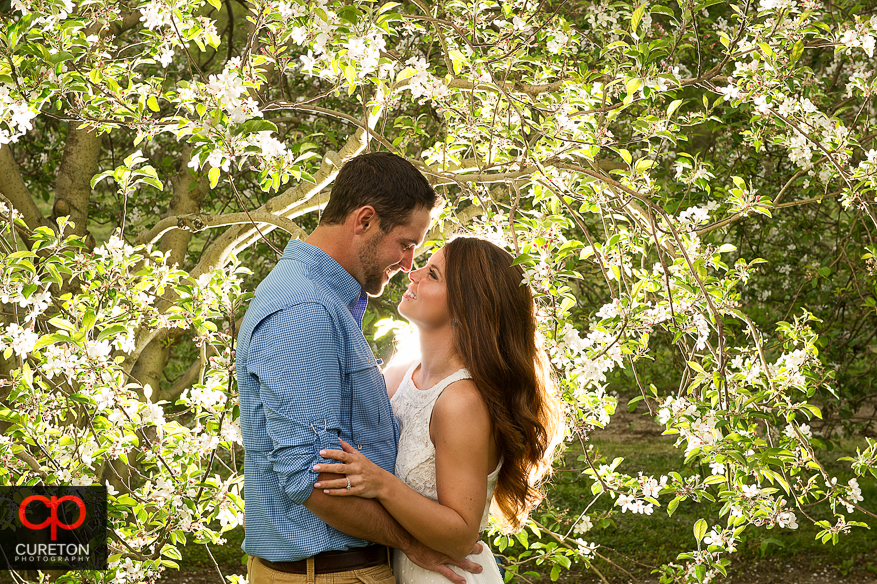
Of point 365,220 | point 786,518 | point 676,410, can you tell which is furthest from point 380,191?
point 786,518

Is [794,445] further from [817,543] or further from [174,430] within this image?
[817,543]

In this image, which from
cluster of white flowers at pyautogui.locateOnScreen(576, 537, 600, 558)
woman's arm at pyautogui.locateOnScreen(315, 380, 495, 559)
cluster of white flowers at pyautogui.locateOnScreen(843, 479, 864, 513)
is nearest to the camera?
woman's arm at pyautogui.locateOnScreen(315, 380, 495, 559)

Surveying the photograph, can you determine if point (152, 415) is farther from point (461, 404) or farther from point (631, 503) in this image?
point (631, 503)

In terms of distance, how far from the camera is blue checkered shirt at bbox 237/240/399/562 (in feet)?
4.90

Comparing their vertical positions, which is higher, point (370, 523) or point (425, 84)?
point (425, 84)

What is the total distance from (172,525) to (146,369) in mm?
1702

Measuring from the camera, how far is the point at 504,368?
1918 millimetres

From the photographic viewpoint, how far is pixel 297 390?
1494 millimetres

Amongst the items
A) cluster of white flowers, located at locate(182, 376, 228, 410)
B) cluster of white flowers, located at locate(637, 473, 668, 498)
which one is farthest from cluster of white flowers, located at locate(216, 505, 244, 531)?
cluster of white flowers, located at locate(637, 473, 668, 498)

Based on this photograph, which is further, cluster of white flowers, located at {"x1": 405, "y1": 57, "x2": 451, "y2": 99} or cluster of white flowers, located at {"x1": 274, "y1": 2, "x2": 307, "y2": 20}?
cluster of white flowers, located at {"x1": 405, "y1": 57, "x2": 451, "y2": 99}

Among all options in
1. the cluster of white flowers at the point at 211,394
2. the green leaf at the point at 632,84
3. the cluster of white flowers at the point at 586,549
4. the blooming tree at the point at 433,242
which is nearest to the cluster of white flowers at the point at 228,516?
the blooming tree at the point at 433,242

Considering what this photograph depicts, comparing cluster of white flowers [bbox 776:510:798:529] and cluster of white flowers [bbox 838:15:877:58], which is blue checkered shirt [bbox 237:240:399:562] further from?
cluster of white flowers [bbox 838:15:877:58]

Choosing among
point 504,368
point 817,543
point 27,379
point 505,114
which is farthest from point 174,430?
point 817,543

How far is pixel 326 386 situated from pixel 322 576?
422 millimetres
